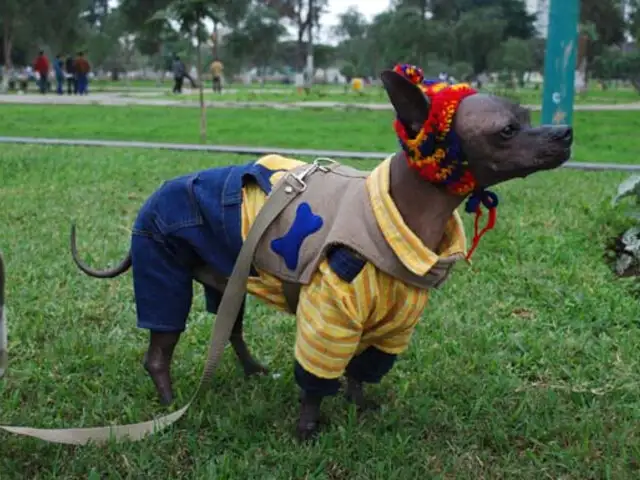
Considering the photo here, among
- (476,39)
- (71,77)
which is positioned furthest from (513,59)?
(71,77)

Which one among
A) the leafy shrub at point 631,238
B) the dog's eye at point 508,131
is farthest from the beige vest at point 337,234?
the leafy shrub at point 631,238

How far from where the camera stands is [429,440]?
10.0 ft

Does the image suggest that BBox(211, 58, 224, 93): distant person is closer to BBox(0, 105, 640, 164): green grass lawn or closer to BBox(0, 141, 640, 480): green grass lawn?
BBox(0, 105, 640, 164): green grass lawn

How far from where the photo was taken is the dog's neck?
2.64 meters

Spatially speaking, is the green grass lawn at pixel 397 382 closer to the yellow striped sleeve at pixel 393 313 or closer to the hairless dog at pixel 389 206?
the hairless dog at pixel 389 206

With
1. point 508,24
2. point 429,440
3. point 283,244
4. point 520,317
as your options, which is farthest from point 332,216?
point 508,24

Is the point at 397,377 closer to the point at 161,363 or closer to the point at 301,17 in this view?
the point at 161,363

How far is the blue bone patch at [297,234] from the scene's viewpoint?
2.75m

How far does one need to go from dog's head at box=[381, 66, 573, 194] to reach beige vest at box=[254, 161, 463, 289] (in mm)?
299

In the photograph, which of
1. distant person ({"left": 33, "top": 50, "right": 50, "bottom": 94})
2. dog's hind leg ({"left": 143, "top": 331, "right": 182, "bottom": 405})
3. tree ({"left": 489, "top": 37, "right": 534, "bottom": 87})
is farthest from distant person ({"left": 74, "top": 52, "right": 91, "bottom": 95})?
dog's hind leg ({"left": 143, "top": 331, "right": 182, "bottom": 405})

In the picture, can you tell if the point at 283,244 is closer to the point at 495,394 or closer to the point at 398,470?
the point at 398,470

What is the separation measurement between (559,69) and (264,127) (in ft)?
19.1

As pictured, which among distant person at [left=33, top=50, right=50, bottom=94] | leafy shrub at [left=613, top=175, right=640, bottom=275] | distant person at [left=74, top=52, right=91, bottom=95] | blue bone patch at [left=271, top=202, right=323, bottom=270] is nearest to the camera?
blue bone patch at [left=271, top=202, right=323, bottom=270]

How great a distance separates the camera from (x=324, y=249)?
2662 mm
